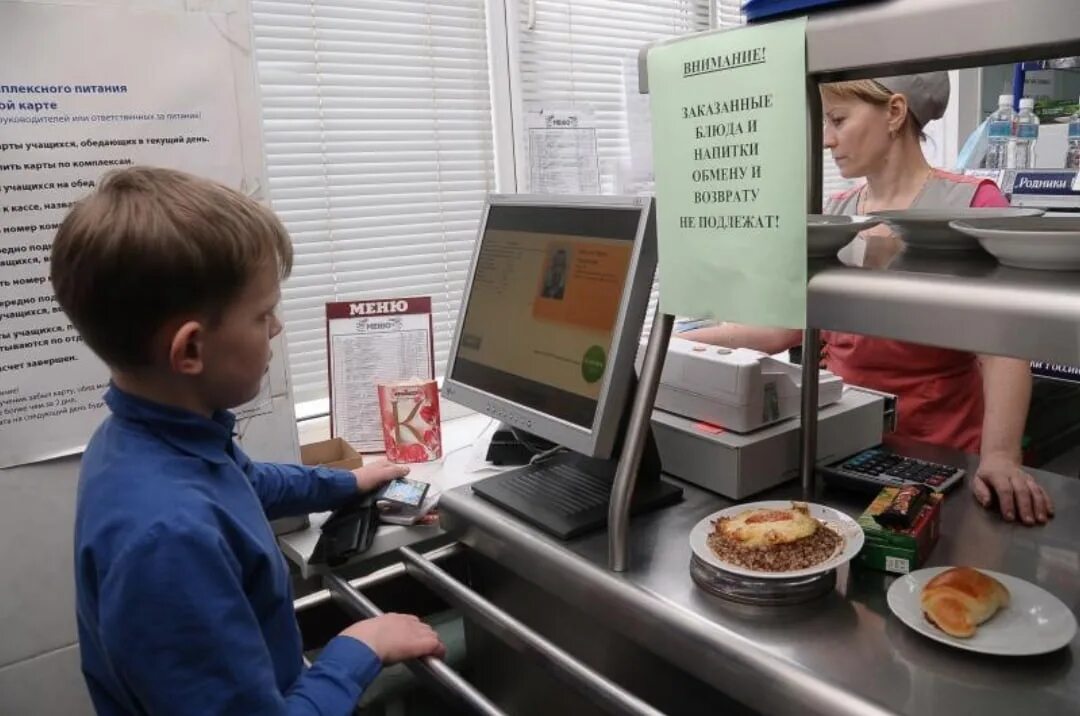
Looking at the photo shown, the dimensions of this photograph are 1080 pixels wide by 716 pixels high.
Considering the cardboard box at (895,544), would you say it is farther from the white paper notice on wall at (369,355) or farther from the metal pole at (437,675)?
the white paper notice on wall at (369,355)

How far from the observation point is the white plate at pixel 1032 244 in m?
0.67

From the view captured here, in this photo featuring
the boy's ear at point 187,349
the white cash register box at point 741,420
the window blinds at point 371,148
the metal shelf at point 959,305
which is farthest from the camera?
the window blinds at point 371,148

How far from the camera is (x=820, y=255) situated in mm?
846

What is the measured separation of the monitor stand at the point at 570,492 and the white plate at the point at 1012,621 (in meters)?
0.36

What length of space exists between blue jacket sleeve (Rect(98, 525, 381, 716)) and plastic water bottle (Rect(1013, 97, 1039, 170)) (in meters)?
2.52

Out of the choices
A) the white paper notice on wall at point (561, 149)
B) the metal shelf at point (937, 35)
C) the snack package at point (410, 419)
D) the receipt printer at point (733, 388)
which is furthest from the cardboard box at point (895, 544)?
the white paper notice on wall at point (561, 149)

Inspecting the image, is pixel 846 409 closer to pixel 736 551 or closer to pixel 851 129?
pixel 736 551

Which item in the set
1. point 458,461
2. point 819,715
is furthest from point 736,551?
point 458,461

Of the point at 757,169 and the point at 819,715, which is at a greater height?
the point at 757,169

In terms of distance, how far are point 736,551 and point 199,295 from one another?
63 centimetres

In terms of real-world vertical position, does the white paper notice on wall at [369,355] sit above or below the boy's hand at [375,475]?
above

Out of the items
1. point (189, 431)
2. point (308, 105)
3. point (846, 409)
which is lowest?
point (846, 409)

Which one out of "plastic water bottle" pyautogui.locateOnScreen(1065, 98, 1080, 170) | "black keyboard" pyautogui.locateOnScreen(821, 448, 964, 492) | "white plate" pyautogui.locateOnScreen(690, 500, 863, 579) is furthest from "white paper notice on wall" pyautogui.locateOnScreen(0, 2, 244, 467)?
"plastic water bottle" pyautogui.locateOnScreen(1065, 98, 1080, 170)

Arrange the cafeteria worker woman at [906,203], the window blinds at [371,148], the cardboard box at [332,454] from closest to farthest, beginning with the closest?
1. the cardboard box at [332,454]
2. the cafeteria worker woman at [906,203]
3. the window blinds at [371,148]
